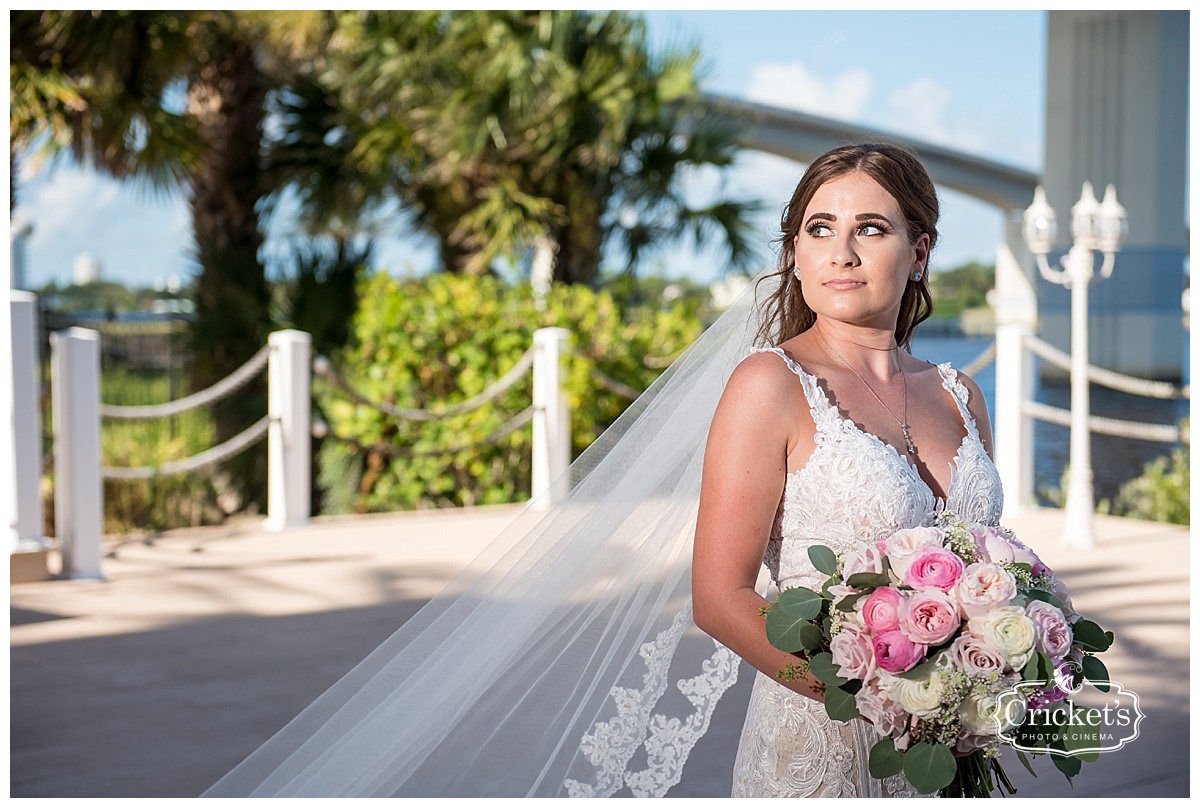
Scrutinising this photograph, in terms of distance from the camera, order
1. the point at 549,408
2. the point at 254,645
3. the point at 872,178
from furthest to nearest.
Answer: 1. the point at 549,408
2. the point at 254,645
3. the point at 872,178

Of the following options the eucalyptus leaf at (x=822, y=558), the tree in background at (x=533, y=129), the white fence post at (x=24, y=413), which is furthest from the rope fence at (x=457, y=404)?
the eucalyptus leaf at (x=822, y=558)

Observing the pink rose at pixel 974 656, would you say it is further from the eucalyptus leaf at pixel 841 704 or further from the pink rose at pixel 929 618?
the eucalyptus leaf at pixel 841 704

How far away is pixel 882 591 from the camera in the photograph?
5.81 ft

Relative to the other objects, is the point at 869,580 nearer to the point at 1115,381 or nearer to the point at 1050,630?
the point at 1050,630

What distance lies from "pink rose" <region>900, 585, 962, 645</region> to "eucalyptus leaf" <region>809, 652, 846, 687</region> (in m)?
0.16

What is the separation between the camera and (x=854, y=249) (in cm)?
209

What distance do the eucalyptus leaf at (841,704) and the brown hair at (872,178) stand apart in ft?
2.70

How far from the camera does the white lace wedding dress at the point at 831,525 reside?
2098 millimetres

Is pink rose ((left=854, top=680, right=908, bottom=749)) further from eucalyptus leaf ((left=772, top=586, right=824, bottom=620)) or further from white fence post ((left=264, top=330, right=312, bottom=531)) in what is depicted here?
white fence post ((left=264, top=330, right=312, bottom=531))

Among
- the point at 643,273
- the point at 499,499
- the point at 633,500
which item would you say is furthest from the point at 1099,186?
the point at 633,500

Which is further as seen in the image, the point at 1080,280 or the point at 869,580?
the point at 1080,280

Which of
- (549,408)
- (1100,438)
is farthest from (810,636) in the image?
(1100,438)

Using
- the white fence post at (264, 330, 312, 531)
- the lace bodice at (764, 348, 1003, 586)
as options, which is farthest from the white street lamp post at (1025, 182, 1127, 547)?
the lace bodice at (764, 348, 1003, 586)

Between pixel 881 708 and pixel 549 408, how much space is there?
7641 millimetres
